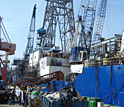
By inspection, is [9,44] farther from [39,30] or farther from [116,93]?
[39,30]

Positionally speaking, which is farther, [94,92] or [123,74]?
[94,92]

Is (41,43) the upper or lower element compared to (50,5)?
lower

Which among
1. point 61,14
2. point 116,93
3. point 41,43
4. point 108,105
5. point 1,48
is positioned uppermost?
point 61,14

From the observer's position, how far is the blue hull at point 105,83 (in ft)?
52.1

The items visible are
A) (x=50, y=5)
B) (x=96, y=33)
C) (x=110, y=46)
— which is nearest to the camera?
(x=110, y=46)

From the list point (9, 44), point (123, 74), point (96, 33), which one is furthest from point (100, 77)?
point (96, 33)

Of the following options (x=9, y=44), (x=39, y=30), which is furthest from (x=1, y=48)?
(x=39, y=30)

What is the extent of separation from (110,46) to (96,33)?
27.5 meters

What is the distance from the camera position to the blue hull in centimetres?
1588

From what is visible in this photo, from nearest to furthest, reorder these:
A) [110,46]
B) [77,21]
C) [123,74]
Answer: [123,74] < [110,46] < [77,21]

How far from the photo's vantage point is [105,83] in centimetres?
1745

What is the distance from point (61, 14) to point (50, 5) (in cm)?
422

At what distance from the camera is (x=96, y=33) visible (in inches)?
2133

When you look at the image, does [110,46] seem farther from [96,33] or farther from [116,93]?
[96,33]
